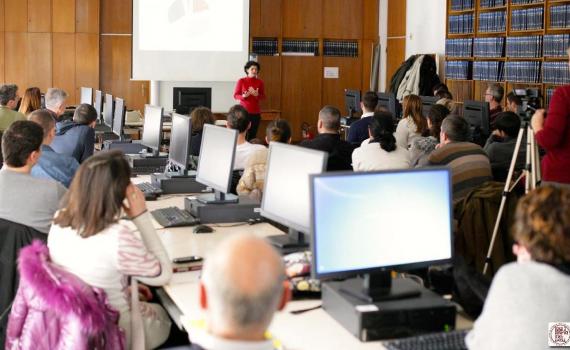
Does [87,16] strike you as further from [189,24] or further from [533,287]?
[533,287]

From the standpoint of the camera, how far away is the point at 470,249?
467 centimetres

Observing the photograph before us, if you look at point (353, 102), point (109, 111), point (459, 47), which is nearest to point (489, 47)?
point (459, 47)

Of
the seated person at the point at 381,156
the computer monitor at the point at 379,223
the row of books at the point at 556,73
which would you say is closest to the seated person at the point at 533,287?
the computer monitor at the point at 379,223

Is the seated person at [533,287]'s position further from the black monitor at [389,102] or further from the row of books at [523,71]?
the row of books at [523,71]

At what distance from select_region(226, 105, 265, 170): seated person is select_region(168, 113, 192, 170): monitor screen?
0.40 m

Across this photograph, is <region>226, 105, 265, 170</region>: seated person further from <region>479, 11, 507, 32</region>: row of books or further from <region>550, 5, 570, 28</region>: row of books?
<region>479, 11, 507, 32</region>: row of books

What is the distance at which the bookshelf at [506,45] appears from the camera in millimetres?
8094

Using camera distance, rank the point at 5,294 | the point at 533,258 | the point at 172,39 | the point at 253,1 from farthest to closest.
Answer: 1. the point at 253,1
2. the point at 172,39
3. the point at 5,294
4. the point at 533,258

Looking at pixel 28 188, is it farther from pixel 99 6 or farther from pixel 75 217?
pixel 99 6

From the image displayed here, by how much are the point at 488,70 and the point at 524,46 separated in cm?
80

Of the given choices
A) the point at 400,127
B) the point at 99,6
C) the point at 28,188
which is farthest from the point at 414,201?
the point at 99,6

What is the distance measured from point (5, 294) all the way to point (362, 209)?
1847 millimetres

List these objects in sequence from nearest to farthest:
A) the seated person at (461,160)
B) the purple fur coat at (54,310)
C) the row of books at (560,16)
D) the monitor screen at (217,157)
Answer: the purple fur coat at (54,310), the monitor screen at (217,157), the seated person at (461,160), the row of books at (560,16)

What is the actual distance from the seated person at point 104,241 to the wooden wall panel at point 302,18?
32.0 ft
